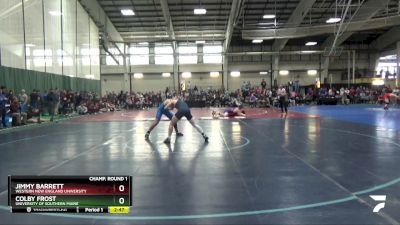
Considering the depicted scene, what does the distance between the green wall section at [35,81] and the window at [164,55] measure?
13069 mm

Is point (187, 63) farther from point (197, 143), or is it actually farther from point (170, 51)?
point (197, 143)

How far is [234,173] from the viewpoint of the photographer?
7.16 m

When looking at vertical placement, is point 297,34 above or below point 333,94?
above

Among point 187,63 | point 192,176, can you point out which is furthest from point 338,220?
point 187,63

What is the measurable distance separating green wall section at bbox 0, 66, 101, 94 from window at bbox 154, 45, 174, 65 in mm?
13069

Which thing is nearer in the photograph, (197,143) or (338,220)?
(338,220)

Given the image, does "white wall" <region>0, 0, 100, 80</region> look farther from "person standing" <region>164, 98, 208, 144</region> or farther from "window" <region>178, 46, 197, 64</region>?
"person standing" <region>164, 98, 208, 144</region>

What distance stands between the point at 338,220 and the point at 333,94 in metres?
35.6

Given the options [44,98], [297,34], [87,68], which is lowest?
[44,98]

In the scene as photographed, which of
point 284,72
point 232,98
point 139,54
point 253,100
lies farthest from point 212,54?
point 253,100

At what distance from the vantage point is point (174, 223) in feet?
14.9

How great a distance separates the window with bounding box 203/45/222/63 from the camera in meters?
45.8

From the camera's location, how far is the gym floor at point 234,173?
4.77m

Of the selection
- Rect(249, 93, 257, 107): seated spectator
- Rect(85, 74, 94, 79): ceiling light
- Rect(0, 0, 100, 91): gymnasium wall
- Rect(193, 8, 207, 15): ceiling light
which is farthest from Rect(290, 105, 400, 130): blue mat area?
Rect(85, 74, 94, 79): ceiling light
